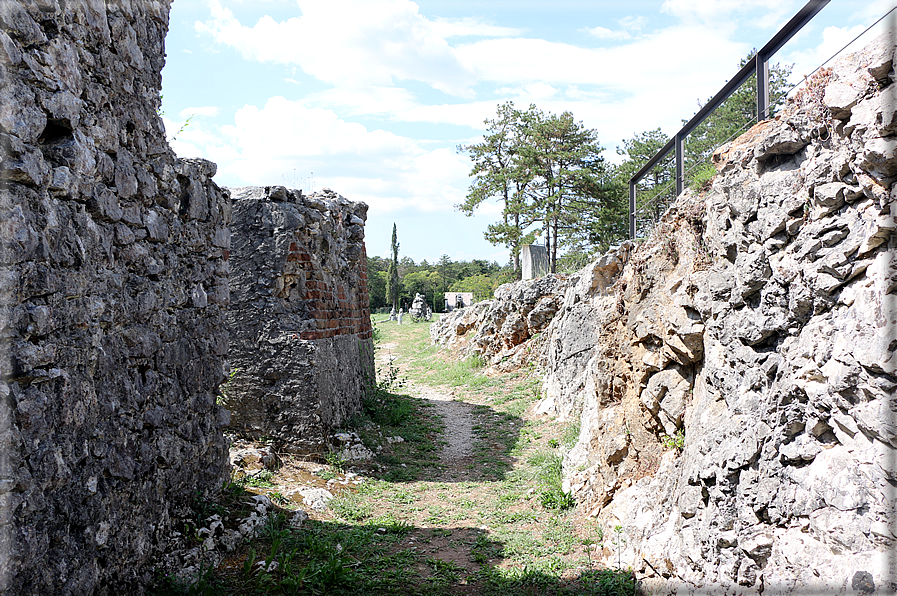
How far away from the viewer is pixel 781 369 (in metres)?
3.09

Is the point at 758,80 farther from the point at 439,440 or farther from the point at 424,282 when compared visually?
the point at 424,282

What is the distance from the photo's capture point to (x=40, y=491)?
2598 millimetres

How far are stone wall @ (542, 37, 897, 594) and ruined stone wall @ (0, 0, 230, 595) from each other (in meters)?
3.38

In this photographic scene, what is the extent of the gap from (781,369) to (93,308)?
378 centimetres

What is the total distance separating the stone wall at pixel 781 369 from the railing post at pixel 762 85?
0.40 feet

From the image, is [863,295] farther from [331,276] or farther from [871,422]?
[331,276]

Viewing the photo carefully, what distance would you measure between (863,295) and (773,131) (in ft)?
4.31

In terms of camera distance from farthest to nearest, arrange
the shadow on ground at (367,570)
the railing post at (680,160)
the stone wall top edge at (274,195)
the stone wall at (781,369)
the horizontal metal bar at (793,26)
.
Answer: the stone wall top edge at (274,195)
the railing post at (680,160)
the shadow on ground at (367,570)
the horizontal metal bar at (793,26)
the stone wall at (781,369)

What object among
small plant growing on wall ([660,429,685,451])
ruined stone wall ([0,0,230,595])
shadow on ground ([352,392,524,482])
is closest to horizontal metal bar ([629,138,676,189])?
small plant growing on wall ([660,429,685,451])

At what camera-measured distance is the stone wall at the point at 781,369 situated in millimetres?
2480

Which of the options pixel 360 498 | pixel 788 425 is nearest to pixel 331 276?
pixel 360 498

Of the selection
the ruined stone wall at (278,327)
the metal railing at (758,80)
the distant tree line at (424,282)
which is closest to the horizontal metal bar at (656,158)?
the metal railing at (758,80)

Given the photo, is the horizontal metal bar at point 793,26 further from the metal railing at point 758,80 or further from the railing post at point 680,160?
the railing post at point 680,160

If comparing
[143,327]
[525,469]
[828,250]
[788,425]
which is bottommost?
[525,469]
